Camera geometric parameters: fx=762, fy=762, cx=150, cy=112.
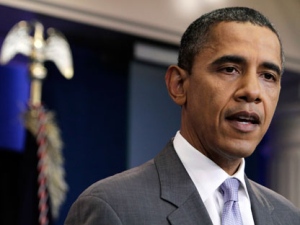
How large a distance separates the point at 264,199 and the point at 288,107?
10.9ft

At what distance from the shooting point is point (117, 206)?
4.11ft

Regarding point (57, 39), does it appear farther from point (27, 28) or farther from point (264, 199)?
point (264, 199)

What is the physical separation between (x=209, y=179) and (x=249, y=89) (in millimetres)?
179

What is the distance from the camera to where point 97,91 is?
3840mm

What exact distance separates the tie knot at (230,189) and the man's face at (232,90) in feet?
0.13

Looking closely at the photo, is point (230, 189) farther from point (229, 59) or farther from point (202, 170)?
point (229, 59)

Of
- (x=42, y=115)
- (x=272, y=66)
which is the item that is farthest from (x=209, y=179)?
(x=42, y=115)

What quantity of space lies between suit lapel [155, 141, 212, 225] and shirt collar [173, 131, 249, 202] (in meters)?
0.01

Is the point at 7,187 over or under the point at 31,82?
under

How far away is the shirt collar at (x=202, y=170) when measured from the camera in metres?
1.34

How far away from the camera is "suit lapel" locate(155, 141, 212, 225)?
128 centimetres

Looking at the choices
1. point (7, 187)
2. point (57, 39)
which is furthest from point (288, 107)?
point (7, 187)

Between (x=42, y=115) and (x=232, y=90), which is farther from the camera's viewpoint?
(x=42, y=115)

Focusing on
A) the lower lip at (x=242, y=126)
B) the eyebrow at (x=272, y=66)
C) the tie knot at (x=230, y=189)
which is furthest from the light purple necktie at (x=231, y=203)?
the eyebrow at (x=272, y=66)
